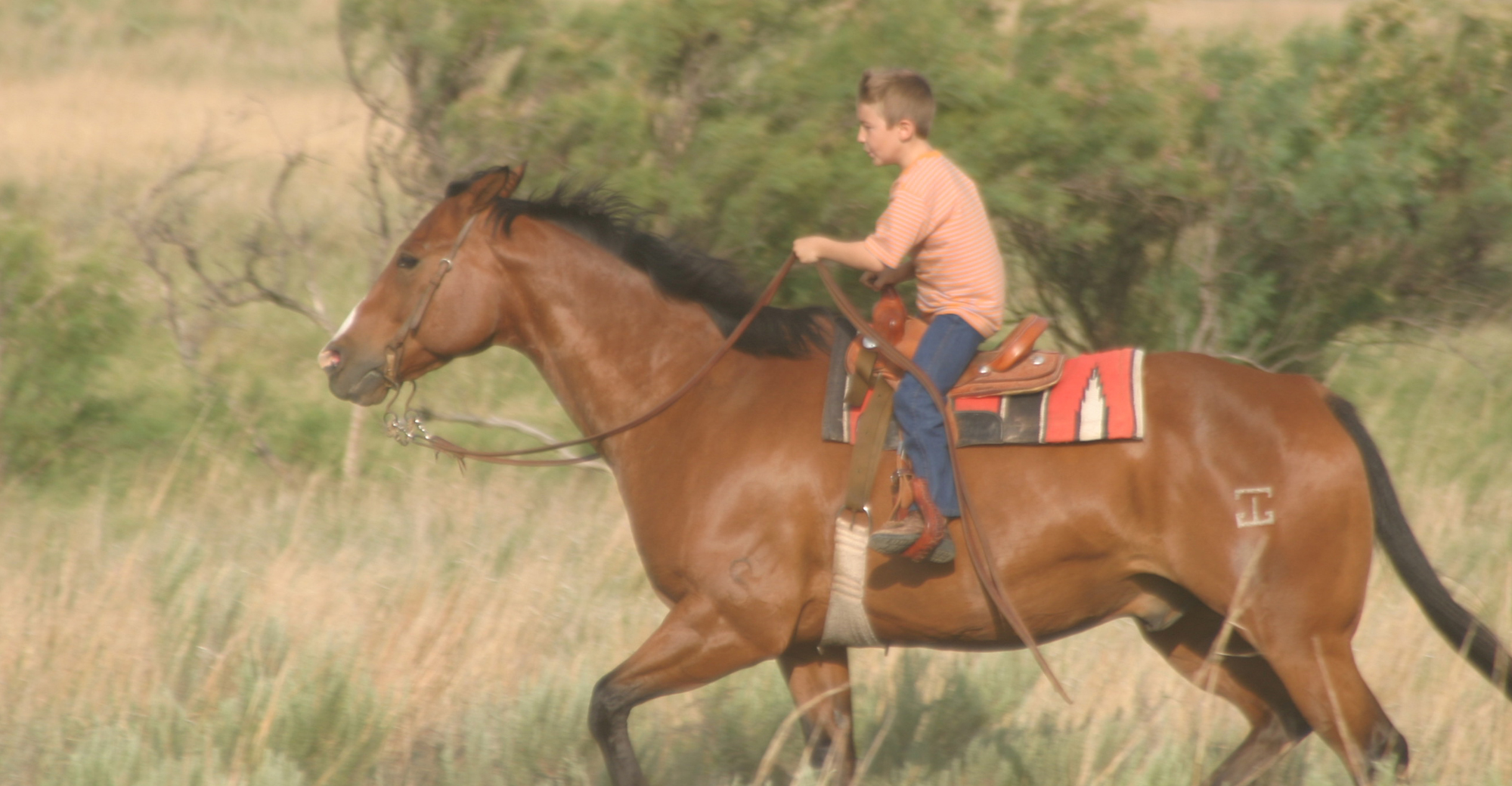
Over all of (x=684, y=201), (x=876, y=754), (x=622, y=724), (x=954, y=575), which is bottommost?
(x=876, y=754)

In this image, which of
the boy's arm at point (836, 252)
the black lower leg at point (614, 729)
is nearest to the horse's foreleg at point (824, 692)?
the black lower leg at point (614, 729)

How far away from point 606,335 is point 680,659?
108 cm

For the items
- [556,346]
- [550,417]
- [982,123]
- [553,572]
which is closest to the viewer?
[556,346]

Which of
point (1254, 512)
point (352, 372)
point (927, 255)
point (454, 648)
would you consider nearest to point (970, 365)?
point (927, 255)

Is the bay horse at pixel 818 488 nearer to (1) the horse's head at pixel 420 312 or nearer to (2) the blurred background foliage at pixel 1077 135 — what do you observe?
(1) the horse's head at pixel 420 312

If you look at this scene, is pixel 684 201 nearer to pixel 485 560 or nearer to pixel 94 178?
pixel 485 560

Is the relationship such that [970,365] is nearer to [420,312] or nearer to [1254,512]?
[1254,512]

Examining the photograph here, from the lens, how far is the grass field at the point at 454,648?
188 inches

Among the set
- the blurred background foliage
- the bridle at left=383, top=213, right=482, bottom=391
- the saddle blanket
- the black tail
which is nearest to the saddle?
the saddle blanket

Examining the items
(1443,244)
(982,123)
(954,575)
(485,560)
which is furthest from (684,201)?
(1443,244)

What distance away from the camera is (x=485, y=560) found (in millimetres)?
7152

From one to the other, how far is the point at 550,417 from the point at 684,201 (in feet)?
11.0

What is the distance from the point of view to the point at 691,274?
4.48m

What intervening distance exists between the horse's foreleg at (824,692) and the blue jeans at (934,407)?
2.79 feet
